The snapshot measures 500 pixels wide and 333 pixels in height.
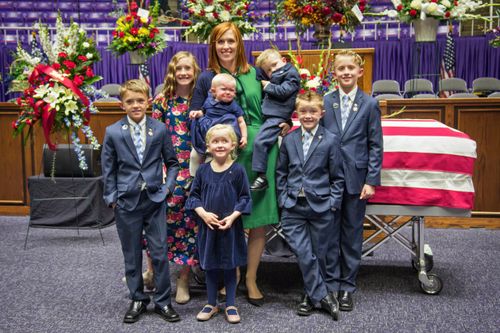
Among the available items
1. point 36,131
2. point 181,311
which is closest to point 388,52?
point 36,131

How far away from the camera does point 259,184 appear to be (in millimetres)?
3055

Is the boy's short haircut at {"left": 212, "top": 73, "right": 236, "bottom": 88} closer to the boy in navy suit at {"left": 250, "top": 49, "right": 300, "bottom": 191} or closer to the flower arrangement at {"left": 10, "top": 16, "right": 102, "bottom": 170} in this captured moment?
the boy in navy suit at {"left": 250, "top": 49, "right": 300, "bottom": 191}

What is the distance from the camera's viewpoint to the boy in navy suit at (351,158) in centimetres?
304

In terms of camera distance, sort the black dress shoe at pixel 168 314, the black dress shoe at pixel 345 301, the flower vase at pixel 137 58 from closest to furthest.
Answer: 1. the black dress shoe at pixel 168 314
2. the black dress shoe at pixel 345 301
3. the flower vase at pixel 137 58

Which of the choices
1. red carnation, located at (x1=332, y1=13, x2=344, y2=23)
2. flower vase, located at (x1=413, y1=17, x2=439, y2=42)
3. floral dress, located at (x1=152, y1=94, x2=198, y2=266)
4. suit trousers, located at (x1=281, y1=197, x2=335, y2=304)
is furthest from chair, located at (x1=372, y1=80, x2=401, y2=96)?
suit trousers, located at (x1=281, y1=197, x2=335, y2=304)

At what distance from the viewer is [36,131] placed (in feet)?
18.5

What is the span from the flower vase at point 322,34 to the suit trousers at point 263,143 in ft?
5.77

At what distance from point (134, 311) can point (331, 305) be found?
1020 millimetres

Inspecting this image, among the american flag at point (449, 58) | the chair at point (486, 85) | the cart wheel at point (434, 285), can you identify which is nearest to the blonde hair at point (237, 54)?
the cart wheel at point (434, 285)

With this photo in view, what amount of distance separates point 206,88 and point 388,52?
7743mm

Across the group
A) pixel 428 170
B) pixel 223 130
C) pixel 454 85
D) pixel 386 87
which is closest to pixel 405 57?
pixel 386 87

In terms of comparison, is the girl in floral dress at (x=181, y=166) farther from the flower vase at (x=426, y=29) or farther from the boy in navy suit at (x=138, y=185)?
the flower vase at (x=426, y=29)

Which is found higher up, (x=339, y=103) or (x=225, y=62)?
A: (x=225, y=62)

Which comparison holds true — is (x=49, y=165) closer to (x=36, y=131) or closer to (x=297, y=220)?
(x=36, y=131)
